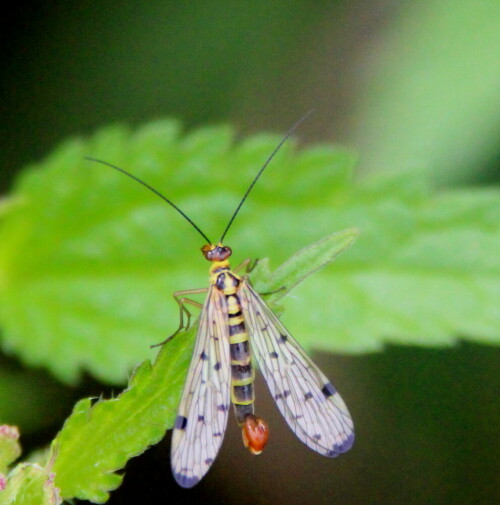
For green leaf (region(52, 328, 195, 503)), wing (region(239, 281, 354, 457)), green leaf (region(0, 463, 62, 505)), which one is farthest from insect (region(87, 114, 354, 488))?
green leaf (region(0, 463, 62, 505))

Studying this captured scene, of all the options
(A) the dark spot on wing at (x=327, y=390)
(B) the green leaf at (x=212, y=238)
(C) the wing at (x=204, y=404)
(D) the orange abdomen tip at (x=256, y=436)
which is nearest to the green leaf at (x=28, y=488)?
(C) the wing at (x=204, y=404)

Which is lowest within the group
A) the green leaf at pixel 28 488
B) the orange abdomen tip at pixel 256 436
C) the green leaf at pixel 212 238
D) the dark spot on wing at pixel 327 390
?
the green leaf at pixel 28 488

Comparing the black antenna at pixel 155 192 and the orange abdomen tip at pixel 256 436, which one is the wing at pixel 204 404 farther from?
the black antenna at pixel 155 192

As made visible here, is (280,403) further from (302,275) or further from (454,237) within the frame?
(454,237)

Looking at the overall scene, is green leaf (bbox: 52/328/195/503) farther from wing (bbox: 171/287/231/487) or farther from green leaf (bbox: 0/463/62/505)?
wing (bbox: 171/287/231/487)

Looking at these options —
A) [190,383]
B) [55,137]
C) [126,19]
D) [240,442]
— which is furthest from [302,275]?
[126,19]

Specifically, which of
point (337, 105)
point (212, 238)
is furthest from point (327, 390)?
point (337, 105)

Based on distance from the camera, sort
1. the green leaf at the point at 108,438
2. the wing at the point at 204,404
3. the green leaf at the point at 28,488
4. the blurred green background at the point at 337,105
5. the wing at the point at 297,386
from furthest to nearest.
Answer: the blurred green background at the point at 337,105
the wing at the point at 297,386
the wing at the point at 204,404
the green leaf at the point at 108,438
the green leaf at the point at 28,488
